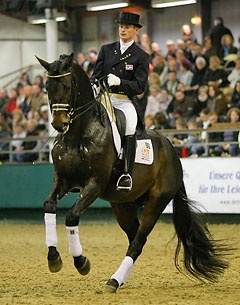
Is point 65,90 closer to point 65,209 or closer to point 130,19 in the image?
point 130,19

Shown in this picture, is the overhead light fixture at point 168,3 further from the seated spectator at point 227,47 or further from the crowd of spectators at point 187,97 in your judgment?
the seated spectator at point 227,47

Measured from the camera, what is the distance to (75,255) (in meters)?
7.18

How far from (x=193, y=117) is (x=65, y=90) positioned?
33.0 feet

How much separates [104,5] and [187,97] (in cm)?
565

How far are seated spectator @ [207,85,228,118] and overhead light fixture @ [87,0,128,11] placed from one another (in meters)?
5.65

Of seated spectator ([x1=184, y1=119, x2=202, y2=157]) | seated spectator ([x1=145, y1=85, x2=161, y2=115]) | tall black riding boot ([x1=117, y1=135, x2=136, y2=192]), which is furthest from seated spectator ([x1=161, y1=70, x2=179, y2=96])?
tall black riding boot ([x1=117, y1=135, x2=136, y2=192])

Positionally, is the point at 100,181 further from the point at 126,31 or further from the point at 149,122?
the point at 149,122

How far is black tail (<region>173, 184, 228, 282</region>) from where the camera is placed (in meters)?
8.31

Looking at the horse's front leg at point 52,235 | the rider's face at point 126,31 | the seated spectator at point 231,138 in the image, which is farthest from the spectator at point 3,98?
the horse's front leg at point 52,235

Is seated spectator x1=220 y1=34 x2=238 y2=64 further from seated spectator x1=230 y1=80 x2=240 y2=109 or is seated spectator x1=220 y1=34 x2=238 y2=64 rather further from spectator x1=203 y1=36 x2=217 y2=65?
seated spectator x1=230 y1=80 x2=240 y2=109

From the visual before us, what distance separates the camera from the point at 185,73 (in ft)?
58.5

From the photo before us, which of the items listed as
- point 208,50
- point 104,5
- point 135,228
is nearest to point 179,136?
point 208,50

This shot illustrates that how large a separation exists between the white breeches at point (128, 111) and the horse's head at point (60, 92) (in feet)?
3.36

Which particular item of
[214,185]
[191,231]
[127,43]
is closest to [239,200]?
[214,185]
